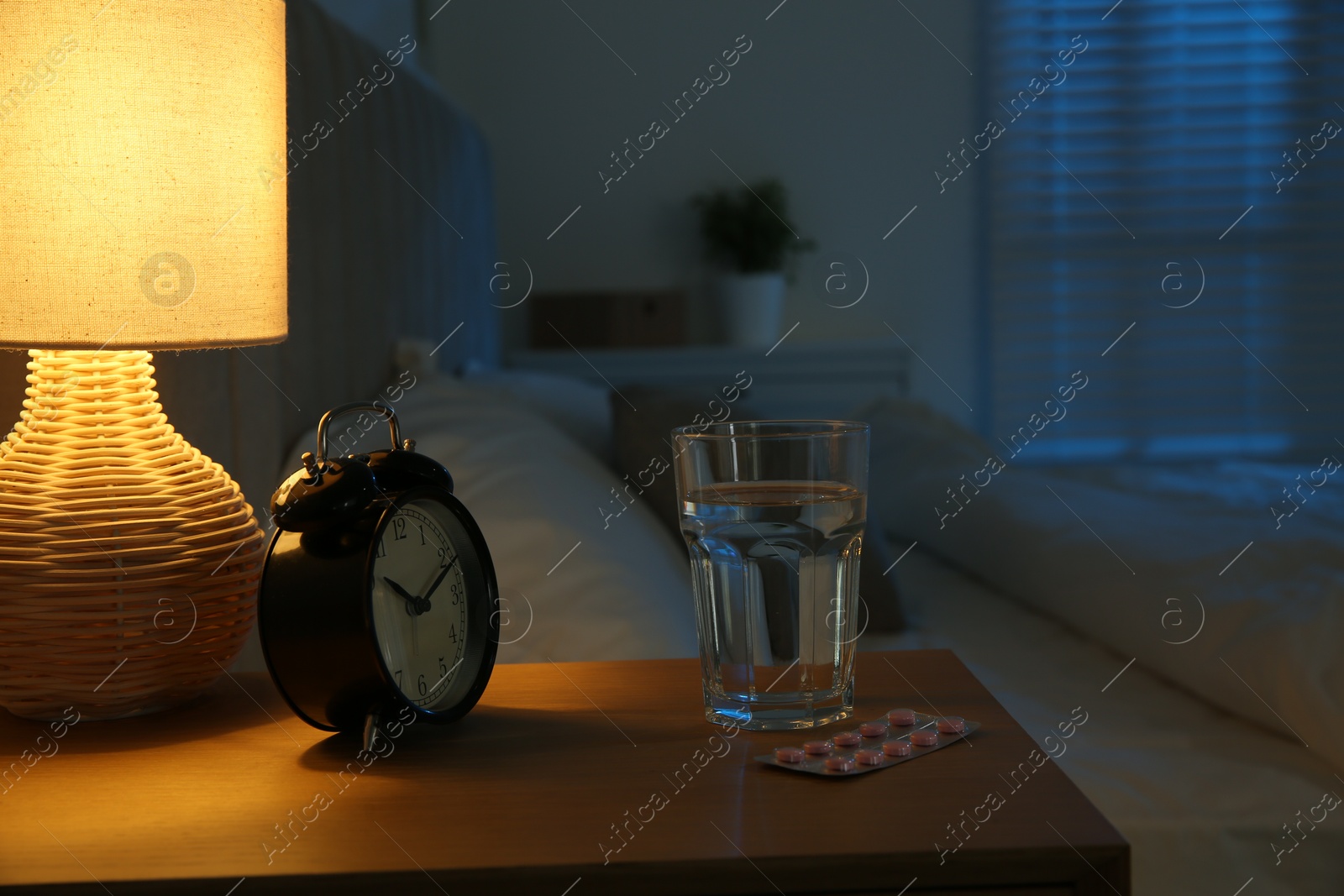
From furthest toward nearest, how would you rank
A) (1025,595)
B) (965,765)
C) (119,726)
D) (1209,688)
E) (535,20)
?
(535,20), (1025,595), (1209,688), (119,726), (965,765)

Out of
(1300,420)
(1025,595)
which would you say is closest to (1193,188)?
(1300,420)

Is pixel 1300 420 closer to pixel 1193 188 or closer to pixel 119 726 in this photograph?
pixel 1193 188

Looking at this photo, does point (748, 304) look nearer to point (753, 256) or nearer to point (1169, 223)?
point (753, 256)

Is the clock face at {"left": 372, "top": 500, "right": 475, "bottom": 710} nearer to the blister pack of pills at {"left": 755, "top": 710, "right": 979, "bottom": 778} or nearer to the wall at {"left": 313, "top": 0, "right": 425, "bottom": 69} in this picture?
the blister pack of pills at {"left": 755, "top": 710, "right": 979, "bottom": 778}

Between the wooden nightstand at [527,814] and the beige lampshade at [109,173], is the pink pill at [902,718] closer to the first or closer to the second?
the wooden nightstand at [527,814]

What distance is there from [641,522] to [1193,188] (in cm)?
270

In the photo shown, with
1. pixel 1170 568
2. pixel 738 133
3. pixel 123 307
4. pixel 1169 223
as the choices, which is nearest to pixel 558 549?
pixel 123 307

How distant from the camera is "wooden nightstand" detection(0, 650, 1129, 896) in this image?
496 millimetres

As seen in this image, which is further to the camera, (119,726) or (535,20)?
(535,20)

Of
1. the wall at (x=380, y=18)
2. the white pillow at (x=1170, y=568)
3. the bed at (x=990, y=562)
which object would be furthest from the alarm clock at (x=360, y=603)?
the wall at (x=380, y=18)

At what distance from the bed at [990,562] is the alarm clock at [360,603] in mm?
358

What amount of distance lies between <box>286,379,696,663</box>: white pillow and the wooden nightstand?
1.05 feet

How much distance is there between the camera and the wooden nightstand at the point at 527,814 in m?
0.50

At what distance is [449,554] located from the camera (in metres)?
0.71
